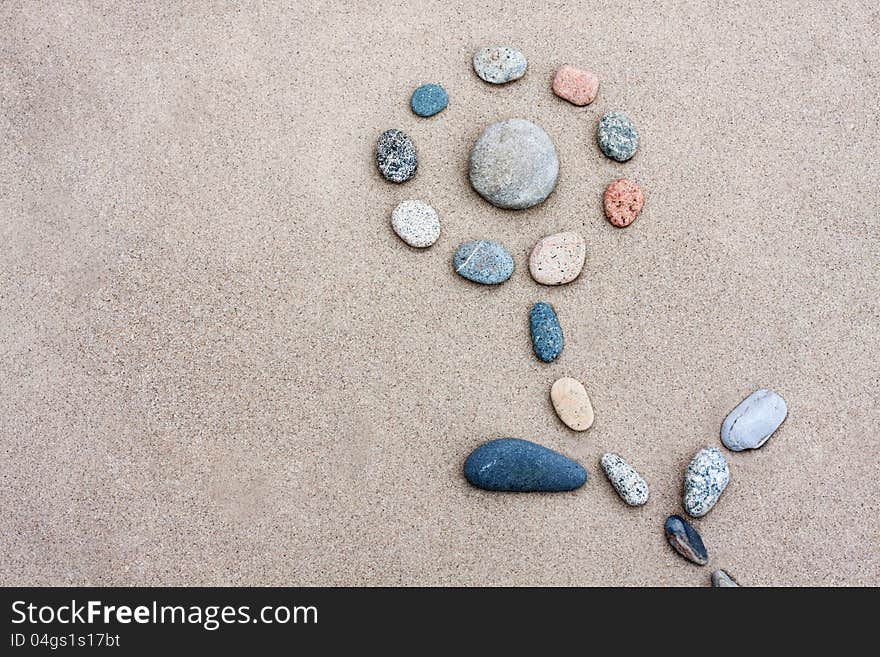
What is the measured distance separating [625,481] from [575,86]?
1.12 metres

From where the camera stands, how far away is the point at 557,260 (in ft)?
6.93

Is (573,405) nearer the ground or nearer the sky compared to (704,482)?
nearer the sky

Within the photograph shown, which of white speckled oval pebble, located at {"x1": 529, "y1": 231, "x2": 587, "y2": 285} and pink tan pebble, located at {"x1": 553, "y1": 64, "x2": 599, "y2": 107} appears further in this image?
pink tan pebble, located at {"x1": 553, "y1": 64, "x2": 599, "y2": 107}

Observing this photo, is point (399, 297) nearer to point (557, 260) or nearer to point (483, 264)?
point (483, 264)

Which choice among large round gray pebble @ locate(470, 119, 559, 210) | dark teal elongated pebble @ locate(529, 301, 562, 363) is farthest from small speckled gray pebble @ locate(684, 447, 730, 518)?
large round gray pebble @ locate(470, 119, 559, 210)

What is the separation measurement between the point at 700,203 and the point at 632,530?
0.93m

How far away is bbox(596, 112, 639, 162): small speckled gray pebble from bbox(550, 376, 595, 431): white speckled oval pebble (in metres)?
0.67

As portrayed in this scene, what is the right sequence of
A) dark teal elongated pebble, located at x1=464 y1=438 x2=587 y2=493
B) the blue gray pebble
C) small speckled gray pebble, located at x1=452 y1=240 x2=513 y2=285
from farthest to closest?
the blue gray pebble, small speckled gray pebble, located at x1=452 y1=240 x2=513 y2=285, dark teal elongated pebble, located at x1=464 y1=438 x2=587 y2=493

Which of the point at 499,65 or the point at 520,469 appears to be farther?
the point at 499,65

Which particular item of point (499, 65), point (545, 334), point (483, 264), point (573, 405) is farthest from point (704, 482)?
point (499, 65)

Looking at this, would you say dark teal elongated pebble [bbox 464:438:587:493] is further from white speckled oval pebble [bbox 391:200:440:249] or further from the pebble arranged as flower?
white speckled oval pebble [bbox 391:200:440:249]

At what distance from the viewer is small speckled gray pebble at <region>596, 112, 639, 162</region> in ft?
7.17

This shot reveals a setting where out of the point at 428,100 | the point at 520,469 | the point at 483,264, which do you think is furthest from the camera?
the point at 428,100

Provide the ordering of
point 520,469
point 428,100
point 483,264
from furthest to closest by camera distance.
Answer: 1. point 428,100
2. point 483,264
3. point 520,469
